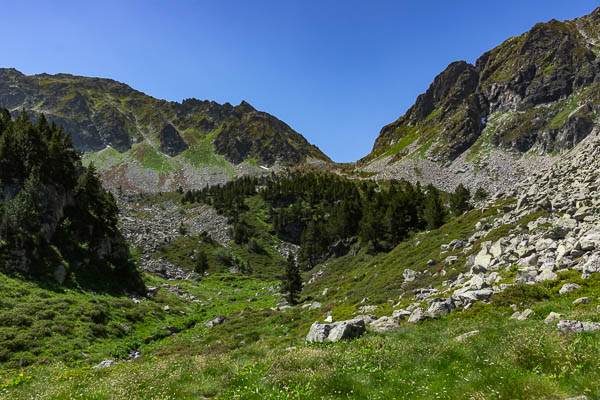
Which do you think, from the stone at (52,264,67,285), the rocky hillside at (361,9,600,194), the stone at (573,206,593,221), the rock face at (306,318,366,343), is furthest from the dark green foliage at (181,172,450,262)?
the stone at (52,264,67,285)

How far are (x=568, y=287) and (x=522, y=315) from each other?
3.52m

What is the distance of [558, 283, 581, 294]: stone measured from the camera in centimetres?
1509

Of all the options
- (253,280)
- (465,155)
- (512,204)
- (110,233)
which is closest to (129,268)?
(110,233)

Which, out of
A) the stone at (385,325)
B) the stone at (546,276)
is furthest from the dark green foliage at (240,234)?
the stone at (546,276)

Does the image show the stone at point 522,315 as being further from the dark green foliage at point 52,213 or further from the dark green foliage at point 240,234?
the dark green foliage at point 240,234

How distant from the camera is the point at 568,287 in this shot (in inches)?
600

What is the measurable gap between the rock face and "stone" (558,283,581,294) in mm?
10352

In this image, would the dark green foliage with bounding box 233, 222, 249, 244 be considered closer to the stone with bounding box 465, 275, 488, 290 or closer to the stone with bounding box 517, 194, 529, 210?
the stone with bounding box 517, 194, 529, 210

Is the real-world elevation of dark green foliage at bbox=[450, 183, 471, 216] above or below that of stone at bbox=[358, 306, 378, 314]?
above

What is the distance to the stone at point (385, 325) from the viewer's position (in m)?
16.4

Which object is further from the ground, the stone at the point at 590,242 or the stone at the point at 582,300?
the stone at the point at 590,242

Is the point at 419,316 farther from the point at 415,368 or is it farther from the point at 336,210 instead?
the point at 336,210

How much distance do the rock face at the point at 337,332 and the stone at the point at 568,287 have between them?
10352mm

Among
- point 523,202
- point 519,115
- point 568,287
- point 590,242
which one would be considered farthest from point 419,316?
point 519,115
